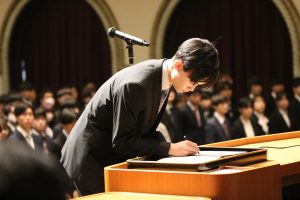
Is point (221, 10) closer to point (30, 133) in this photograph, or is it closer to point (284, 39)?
point (284, 39)

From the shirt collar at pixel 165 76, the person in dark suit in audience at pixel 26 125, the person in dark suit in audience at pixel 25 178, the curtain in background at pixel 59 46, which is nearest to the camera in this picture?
the person in dark suit in audience at pixel 25 178

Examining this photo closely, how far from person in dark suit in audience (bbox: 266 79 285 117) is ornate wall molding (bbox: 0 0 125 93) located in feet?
9.97

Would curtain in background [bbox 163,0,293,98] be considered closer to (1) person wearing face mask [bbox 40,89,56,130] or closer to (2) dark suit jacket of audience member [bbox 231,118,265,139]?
(1) person wearing face mask [bbox 40,89,56,130]

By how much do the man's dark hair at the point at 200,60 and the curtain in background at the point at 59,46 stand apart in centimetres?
990

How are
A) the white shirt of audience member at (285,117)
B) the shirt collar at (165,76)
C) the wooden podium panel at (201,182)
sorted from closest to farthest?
the wooden podium panel at (201,182)
the shirt collar at (165,76)
the white shirt of audience member at (285,117)

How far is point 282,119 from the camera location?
9047 mm

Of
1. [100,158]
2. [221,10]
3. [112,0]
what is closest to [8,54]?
[112,0]

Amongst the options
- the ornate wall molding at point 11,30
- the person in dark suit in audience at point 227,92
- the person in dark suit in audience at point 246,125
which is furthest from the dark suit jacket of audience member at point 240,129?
the ornate wall molding at point 11,30

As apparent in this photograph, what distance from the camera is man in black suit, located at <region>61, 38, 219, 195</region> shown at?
2.55 meters

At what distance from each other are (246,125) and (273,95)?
1.97 meters

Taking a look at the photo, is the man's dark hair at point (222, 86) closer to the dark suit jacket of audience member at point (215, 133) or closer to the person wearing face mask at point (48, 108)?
the dark suit jacket of audience member at point (215, 133)

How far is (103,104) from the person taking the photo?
9.22ft

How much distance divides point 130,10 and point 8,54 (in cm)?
311

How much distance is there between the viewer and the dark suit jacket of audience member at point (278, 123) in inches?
349
